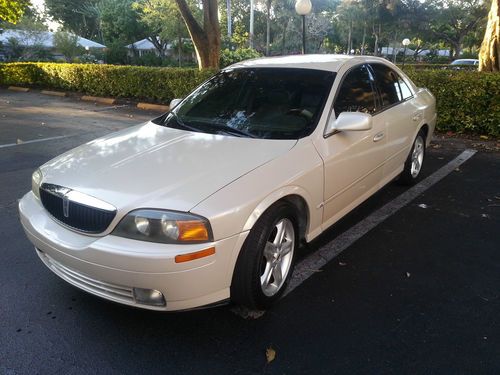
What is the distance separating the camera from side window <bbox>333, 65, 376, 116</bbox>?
3463 mm

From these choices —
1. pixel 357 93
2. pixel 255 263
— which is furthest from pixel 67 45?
pixel 255 263

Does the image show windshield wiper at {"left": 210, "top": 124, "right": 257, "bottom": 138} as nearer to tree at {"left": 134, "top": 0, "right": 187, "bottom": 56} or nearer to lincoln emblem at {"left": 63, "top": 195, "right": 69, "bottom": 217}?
lincoln emblem at {"left": 63, "top": 195, "right": 69, "bottom": 217}

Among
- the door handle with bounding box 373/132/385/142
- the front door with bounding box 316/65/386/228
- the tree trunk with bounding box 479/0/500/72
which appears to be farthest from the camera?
the tree trunk with bounding box 479/0/500/72

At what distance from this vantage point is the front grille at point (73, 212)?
233cm

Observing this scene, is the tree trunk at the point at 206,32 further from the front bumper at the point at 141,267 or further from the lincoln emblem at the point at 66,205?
the front bumper at the point at 141,267

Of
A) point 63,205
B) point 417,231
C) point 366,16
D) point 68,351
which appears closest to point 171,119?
point 63,205

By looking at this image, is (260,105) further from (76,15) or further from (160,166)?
(76,15)

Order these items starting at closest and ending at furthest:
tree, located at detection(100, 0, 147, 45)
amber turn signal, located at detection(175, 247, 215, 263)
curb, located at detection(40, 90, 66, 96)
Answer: amber turn signal, located at detection(175, 247, 215, 263) → curb, located at detection(40, 90, 66, 96) → tree, located at detection(100, 0, 147, 45)

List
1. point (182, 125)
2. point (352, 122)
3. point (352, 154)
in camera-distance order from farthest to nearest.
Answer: point (182, 125) → point (352, 154) → point (352, 122)

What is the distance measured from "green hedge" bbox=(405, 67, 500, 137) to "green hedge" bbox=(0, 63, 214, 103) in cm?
562

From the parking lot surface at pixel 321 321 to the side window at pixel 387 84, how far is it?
1246mm

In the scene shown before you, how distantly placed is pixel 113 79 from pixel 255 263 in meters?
12.8

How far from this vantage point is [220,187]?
94.0 inches

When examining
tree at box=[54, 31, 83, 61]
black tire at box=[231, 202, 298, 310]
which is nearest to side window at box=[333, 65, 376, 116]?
black tire at box=[231, 202, 298, 310]
